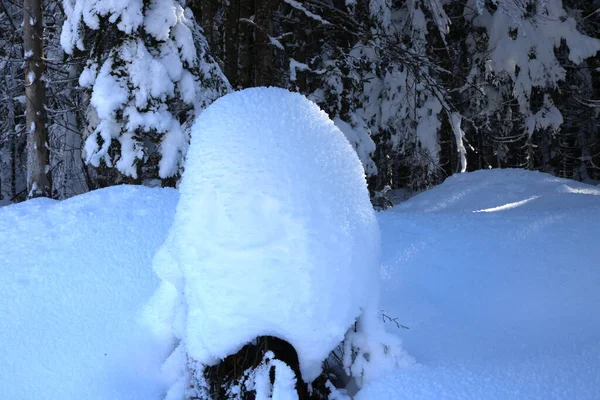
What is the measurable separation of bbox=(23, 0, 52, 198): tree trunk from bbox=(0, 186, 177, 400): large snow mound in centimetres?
576

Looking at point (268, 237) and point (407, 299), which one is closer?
point (268, 237)

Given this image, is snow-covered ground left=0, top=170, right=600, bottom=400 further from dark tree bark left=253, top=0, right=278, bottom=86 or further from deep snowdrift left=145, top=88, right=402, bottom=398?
dark tree bark left=253, top=0, right=278, bottom=86

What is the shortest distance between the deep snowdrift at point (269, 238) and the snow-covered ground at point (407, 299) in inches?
18.9

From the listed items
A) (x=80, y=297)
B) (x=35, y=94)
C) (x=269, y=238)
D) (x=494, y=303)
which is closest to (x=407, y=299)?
(x=494, y=303)

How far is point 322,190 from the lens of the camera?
241 centimetres

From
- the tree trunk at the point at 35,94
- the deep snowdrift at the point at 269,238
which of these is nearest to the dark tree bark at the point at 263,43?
the deep snowdrift at the point at 269,238

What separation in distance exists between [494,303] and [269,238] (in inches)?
73.4

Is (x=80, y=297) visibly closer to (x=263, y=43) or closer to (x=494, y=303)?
(x=494, y=303)

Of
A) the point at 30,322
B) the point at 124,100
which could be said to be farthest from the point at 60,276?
the point at 124,100

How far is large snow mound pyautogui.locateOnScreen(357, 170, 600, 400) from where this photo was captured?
8.32 ft

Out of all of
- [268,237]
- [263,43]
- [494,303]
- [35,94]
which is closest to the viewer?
[268,237]

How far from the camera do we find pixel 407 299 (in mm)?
3340

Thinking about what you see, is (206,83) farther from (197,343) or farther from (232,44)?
(197,343)

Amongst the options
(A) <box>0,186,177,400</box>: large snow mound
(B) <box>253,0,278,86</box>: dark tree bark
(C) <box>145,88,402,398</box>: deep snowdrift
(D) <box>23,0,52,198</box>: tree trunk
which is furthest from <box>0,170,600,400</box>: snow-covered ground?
(D) <box>23,0,52,198</box>: tree trunk
